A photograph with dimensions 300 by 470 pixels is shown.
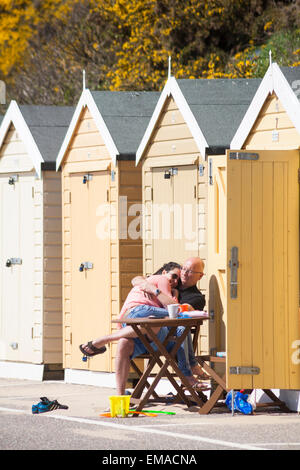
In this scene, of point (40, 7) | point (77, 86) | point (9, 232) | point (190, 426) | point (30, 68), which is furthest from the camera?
point (40, 7)

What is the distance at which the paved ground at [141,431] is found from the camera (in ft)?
25.2

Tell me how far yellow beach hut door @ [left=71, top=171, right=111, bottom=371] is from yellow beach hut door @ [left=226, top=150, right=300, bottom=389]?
9.50ft

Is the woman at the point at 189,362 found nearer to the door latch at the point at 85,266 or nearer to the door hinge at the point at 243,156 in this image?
the door hinge at the point at 243,156

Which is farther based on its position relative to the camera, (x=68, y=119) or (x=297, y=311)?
(x=68, y=119)

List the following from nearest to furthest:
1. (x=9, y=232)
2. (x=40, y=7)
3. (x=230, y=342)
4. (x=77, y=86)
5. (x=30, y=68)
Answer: (x=230, y=342) → (x=9, y=232) → (x=77, y=86) → (x=30, y=68) → (x=40, y=7)

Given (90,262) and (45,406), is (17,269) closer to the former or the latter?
(90,262)

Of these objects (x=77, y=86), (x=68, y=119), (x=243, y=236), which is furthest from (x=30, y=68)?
(x=243, y=236)

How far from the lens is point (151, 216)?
11.7 meters

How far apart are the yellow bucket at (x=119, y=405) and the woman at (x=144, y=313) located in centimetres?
68

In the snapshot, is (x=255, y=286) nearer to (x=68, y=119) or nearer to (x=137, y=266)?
(x=137, y=266)

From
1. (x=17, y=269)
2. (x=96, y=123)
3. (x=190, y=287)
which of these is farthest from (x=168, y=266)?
(x=17, y=269)

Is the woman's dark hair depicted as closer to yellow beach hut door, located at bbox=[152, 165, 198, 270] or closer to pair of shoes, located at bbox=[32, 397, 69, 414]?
yellow beach hut door, located at bbox=[152, 165, 198, 270]

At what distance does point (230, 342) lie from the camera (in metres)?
9.53

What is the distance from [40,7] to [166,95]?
2212 cm
